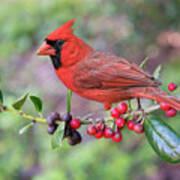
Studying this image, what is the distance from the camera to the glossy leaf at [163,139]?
53.5 inches

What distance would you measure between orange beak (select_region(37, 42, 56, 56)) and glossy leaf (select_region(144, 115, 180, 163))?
61 centimetres

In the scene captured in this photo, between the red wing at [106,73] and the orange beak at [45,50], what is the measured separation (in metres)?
0.19

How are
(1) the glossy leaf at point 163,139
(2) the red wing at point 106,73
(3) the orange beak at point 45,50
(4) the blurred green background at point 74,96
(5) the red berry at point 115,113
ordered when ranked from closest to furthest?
(1) the glossy leaf at point 163,139 → (5) the red berry at point 115,113 → (3) the orange beak at point 45,50 → (2) the red wing at point 106,73 → (4) the blurred green background at point 74,96

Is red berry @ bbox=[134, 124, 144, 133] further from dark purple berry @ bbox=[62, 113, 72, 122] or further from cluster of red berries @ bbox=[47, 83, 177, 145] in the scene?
dark purple berry @ bbox=[62, 113, 72, 122]

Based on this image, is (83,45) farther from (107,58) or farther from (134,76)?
(134,76)

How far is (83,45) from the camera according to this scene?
5.76ft

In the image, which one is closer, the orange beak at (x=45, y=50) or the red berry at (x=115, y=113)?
the red berry at (x=115, y=113)

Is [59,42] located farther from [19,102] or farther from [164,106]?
[164,106]

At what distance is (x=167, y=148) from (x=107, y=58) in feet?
2.08

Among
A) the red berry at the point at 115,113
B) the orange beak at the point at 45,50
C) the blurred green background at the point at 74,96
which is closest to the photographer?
the red berry at the point at 115,113

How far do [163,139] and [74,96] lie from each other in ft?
13.8

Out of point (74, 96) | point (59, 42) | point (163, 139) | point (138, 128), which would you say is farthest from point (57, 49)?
point (74, 96)

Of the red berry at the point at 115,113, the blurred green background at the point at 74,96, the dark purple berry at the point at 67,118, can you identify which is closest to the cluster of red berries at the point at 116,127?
the red berry at the point at 115,113

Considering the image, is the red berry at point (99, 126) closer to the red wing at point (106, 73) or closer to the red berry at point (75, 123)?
the red berry at point (75, 123)
